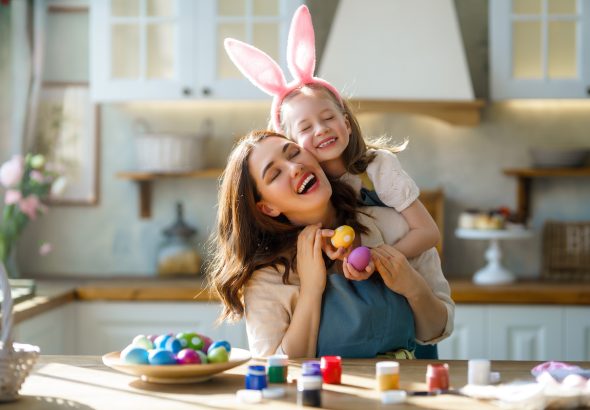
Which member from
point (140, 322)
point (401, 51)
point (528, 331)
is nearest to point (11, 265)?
point (140, 322)

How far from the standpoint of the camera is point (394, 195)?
90.6 inches

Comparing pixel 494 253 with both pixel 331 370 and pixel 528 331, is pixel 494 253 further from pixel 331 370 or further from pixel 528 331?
pixel 331 370

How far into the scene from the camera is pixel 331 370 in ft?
6.03

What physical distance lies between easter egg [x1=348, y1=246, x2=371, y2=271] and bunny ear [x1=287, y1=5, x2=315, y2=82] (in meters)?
0.56

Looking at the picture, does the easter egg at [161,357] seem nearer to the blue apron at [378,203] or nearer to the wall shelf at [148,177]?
the blue apron at [378,203]

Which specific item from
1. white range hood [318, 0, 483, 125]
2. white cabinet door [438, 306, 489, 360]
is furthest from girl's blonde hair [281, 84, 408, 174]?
white range hood [318, 0, 483, 125]

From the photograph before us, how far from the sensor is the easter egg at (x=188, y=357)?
181 centimetres

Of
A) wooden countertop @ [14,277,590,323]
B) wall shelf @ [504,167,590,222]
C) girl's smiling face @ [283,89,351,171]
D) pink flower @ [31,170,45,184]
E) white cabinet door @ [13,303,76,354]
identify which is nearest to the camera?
girl's smiling face @ [283,89,351,171]

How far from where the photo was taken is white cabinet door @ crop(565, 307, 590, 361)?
13.1ft

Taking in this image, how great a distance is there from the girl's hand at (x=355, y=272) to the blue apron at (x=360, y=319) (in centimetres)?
8

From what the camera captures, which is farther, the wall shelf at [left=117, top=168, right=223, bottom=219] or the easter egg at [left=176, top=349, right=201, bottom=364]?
the wall shelf at [left=117, top=168, right=223, bottom=219]

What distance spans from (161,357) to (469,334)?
2.46m

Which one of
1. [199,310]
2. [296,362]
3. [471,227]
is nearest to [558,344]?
[471,227]

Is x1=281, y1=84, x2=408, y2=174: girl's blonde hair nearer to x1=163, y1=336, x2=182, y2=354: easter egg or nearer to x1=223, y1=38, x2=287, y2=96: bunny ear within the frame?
x1=223, y1=38, x2=287, y2=96: bunny ear
